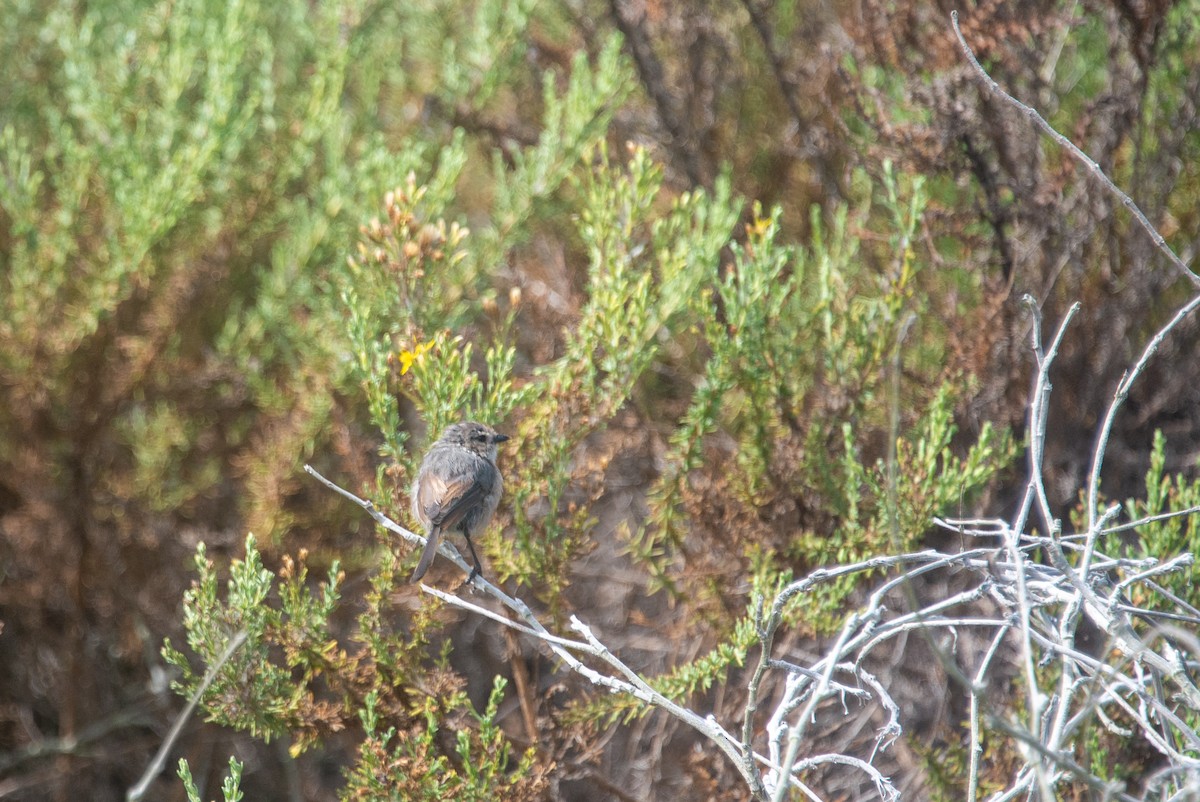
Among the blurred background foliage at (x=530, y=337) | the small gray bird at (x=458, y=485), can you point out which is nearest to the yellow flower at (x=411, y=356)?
the blurred background foliage at (x=530, y=337)

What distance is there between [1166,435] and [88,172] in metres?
4.99

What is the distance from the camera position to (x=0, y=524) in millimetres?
5000

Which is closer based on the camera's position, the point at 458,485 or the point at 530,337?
the point at 458,485

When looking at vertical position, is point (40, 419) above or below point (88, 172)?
below

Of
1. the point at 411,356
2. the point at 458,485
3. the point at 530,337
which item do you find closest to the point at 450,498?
the point at 458,485

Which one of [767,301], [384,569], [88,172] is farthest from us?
[88,172]

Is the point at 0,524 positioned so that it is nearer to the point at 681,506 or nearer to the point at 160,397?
the point at 160,397

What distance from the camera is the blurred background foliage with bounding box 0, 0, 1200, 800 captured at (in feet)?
12.4

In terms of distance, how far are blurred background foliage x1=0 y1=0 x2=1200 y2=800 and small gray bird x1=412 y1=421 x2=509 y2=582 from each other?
0.11m

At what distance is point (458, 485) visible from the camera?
3.53 meters

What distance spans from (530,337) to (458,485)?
190 cm

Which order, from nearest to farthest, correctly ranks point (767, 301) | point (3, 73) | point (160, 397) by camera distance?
point (767, 301), point (160, 397), point (3, 73)

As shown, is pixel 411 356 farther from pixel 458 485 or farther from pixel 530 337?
pixel 530 337

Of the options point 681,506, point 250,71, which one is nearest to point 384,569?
point 681,506
